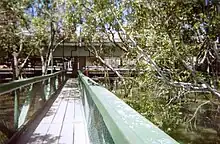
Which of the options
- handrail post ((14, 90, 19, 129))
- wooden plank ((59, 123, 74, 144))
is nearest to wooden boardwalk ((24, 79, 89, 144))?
wooden plank ((59, 123, 74, 144))

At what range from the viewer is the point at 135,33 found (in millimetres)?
9961

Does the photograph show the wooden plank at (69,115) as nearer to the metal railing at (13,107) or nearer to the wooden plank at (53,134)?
the wooden plank at (53,134)

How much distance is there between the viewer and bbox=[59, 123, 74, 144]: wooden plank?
4.67m

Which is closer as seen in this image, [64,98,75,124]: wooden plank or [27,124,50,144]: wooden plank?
[27,124,50,144]: wooden plank

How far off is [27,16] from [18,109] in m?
11.3

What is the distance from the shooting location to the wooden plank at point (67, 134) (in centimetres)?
467

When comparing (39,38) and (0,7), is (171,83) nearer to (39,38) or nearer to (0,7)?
(0,7)

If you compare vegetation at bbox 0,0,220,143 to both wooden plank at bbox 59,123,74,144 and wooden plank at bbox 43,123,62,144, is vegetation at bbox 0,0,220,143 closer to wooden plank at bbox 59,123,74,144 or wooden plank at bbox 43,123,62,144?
wooden plank at bbox 59,123,74,144

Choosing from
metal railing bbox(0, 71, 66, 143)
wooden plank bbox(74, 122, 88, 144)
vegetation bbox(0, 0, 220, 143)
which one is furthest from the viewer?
vegetation bbox(0, 0, 220, 143)

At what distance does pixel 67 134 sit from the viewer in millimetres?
5109

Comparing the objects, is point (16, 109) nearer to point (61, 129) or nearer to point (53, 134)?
point (53, 134)

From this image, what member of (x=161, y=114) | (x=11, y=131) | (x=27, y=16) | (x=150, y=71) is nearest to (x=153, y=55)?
(x=150, y=71)

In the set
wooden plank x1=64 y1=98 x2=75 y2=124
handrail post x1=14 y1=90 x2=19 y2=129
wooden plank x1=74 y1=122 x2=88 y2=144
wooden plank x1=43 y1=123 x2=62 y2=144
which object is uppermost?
handrail post x1=14 y1=90 x2=19 y2=129

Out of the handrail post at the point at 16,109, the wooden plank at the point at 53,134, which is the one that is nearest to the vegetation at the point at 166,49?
the wooden plank at the point at 53,134
